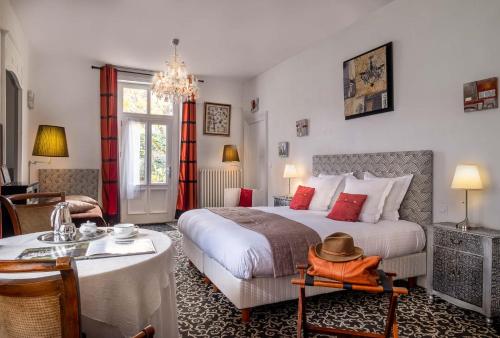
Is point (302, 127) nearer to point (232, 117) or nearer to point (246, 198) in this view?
point (246, 198)

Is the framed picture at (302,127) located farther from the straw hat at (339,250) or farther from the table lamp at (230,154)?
the straw hat at (339,250)

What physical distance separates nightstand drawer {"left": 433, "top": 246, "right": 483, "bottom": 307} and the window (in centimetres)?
491

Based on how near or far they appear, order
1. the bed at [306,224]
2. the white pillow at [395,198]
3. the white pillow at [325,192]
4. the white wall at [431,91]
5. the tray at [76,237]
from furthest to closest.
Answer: the white pillow at [325,192] → the white pillow at [395,198] → the white wall at [431,91] → the bed at [306,224] → the tray at [76,237]

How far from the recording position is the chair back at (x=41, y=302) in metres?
0.91

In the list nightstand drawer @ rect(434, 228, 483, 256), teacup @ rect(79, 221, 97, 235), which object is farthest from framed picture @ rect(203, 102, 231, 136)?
teacup @ rect(79, 221, 97, 235)

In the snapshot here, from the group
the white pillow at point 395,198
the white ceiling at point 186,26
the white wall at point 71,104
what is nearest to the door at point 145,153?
the white wall at point 71,104

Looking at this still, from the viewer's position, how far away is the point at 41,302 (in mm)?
947

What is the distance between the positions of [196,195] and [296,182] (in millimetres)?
2175

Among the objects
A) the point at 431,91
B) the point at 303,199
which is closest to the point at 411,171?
the point at 431,91

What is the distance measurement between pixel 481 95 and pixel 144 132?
528 cm

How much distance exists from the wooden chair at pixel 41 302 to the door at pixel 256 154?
16.9 feet

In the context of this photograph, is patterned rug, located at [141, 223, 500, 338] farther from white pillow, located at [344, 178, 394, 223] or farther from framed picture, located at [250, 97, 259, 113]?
framed picture, located at [250, 97, 259, 113]

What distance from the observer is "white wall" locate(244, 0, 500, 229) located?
2.73 m

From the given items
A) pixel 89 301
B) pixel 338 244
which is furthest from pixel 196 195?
pixel 89 301
